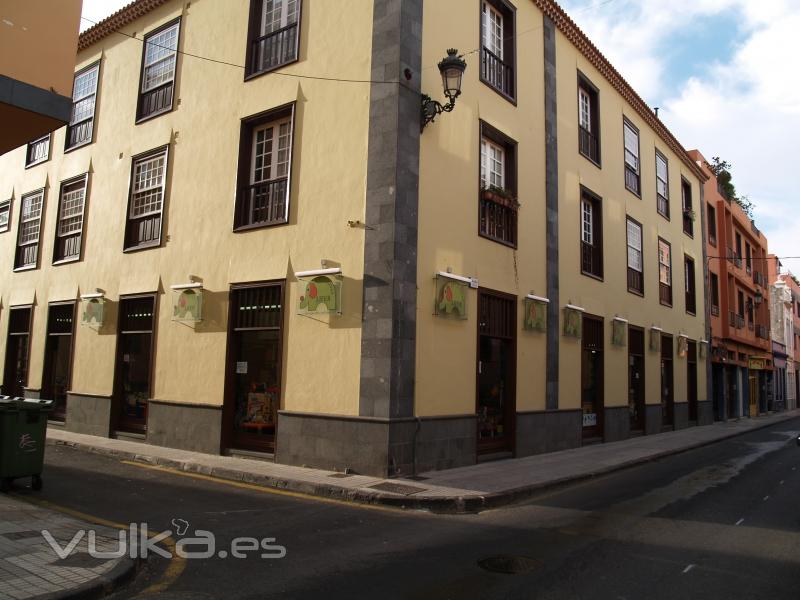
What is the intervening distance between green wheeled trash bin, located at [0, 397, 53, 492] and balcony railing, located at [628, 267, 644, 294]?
16474mm

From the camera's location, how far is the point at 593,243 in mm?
17266

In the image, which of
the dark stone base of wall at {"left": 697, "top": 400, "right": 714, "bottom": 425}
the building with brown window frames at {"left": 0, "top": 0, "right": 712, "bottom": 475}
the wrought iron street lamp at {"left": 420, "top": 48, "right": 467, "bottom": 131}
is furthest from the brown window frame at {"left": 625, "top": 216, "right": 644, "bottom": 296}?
the wrought iron street lamp at {"left": 420, "top": 48, "right": 467, "bottom": 131}

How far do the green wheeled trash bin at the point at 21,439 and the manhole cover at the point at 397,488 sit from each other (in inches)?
177

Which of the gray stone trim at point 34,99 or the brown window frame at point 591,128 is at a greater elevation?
the brown window frame at point 591,128

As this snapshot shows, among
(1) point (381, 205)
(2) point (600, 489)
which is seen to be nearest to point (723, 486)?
(2) point (600, 489)

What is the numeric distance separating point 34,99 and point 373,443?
20.9 feet

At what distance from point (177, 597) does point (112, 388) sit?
1097cm

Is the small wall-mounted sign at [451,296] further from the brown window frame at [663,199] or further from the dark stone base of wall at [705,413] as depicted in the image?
the dark stone base of wall at [705,413]

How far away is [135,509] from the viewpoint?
7.49 meters

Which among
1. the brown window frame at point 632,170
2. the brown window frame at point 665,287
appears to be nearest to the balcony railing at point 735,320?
the brown window frame at point 665,287

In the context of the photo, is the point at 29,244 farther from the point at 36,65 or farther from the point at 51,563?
the point at 51,563

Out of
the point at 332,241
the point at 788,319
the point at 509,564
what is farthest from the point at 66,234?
the point at 788,319

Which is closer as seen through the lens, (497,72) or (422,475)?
(422,475)

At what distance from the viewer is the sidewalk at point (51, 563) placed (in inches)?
175
